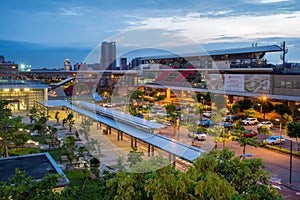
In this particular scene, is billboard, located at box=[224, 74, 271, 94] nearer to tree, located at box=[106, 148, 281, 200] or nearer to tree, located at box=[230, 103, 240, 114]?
tree, located at box=[230, 103, 240, 114]

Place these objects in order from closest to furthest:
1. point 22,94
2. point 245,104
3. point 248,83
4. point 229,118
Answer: point 229,118 < point 245,104 < point 248,83 < point 22,94

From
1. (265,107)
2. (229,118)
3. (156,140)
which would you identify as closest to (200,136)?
(156,140)

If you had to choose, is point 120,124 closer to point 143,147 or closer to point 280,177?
point 143,147

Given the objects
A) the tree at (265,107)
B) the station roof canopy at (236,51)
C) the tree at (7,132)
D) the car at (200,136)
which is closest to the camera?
the tree at (7,132)

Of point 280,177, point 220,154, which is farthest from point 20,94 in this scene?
point 220,154

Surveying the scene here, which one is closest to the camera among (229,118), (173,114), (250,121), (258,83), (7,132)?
(7,132)

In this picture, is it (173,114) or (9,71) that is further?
(9,71)

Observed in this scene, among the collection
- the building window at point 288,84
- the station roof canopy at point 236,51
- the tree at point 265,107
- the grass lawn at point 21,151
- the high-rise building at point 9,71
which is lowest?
the grass lawn at point 21,151

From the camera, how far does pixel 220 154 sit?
480 cm

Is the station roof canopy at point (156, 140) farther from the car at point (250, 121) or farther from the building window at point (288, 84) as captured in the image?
the building window at point (288, 84)

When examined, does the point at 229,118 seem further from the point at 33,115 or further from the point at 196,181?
the point at 196,181

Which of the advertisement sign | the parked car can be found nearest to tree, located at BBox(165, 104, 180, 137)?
the parked car

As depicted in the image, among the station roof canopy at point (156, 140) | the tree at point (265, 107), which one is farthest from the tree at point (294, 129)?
the tree at point (265, 107)

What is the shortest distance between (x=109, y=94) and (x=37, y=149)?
2110 cm
